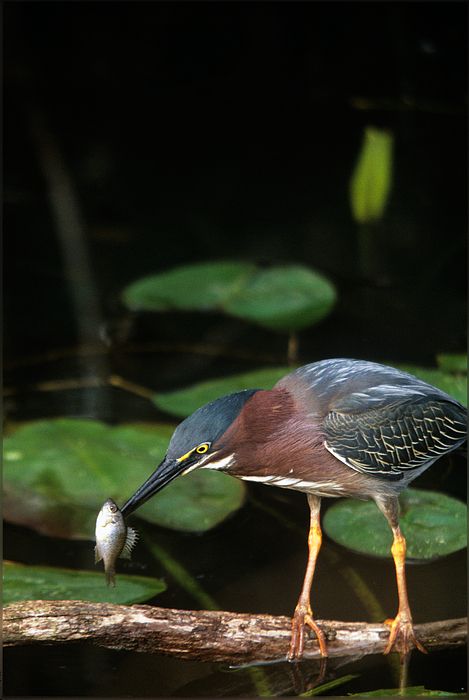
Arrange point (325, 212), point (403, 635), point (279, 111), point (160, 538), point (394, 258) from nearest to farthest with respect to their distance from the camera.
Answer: point (403, 635) → point (160, 538) → point (394, 258) → point (325, 212) → point (279, 111)

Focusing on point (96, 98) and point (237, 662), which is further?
point (96, 98)

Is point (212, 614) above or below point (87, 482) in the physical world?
below

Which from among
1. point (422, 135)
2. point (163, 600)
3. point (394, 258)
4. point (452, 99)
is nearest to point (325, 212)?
point (394, 258)

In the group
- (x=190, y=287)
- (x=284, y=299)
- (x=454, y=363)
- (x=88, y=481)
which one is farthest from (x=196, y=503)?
(x=190, y=287)

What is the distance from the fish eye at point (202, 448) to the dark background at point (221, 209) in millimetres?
796

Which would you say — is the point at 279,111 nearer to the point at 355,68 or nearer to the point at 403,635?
the point at 355,68

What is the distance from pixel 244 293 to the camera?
6.58 m

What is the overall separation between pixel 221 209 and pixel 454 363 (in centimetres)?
332

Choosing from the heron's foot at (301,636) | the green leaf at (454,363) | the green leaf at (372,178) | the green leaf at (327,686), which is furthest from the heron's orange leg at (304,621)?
the green leaf at (372,178)

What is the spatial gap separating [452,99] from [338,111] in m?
1.03

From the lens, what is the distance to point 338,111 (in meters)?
9.65

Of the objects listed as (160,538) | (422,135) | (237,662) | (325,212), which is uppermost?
(422,135)

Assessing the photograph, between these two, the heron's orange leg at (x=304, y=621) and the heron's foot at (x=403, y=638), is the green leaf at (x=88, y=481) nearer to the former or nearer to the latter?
the heron's orange leg at (x=304, y=621)

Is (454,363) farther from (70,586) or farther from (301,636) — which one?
(70,586)
